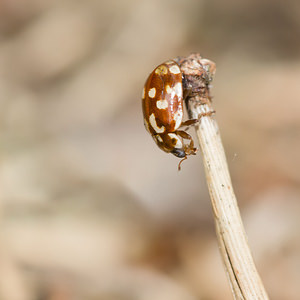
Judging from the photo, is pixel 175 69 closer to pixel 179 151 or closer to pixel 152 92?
pixel 152 92

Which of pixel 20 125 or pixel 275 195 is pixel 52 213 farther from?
pixel 275 195

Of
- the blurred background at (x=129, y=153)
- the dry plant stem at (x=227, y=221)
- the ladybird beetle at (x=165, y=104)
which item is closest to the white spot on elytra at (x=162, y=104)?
the ladybird beetle at (x=165, y=104)

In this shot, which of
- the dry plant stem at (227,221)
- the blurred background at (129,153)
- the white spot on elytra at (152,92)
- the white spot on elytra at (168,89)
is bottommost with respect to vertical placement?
the dry plant stem at (227,221)

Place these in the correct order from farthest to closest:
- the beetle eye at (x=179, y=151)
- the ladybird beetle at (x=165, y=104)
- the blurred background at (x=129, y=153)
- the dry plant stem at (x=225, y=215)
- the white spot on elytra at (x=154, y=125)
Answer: the blurred background at (x=129, y=153) < the beetle eye at (x=179, y=151) < the white spot on elytra at (x=154, y=125) < the ladybird beetle at (x=165, y=104) < the dry plant stem at (x=225, y=215)

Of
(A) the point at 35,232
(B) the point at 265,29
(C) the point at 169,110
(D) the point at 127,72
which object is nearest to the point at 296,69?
(B) the point at 265,29

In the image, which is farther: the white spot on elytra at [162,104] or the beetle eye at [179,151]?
the beetle eye at [179,151]

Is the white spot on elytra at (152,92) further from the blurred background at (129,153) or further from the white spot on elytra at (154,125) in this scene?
the blurred background at (129,153)

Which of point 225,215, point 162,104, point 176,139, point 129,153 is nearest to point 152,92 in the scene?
point 162,104
